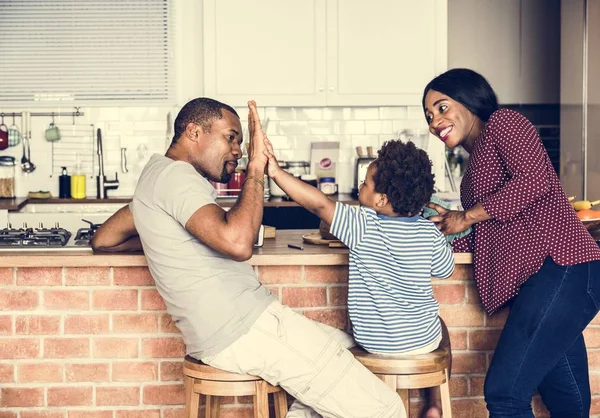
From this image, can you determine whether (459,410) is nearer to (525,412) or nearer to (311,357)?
(525,412)

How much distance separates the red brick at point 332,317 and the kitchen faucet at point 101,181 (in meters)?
2.94

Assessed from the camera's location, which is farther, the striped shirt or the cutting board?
the cutting board

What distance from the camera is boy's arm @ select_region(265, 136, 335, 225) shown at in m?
2.56

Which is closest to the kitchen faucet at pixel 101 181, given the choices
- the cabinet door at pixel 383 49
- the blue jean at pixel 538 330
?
the cabinet door at pixel 383 49

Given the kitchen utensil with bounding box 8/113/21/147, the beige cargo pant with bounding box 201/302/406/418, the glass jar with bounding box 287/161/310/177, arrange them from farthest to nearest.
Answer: the glass jar with bounding box 287/161/310/177, the kitchen utensil with bounding box 8/113/21/147, the beige cargo pant with bounding box 201/302/406/418

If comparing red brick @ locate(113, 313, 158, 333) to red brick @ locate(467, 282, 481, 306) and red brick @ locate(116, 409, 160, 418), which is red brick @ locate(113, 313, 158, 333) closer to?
red brick @ locate(116, 409, 160, 418)

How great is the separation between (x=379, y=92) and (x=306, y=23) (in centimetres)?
67

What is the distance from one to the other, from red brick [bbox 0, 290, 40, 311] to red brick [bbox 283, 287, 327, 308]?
88 cm

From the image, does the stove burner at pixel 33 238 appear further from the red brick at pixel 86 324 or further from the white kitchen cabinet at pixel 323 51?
the white kitchen cabinet at pixel 323 51

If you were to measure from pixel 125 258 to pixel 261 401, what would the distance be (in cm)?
75

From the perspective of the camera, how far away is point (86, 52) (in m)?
5.62

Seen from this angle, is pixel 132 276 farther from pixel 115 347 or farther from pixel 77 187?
pixel 77 187

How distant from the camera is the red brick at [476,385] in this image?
3084mm

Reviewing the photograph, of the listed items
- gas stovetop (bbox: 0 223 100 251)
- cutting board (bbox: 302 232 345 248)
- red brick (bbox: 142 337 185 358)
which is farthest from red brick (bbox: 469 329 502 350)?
gas stovetop (bbox: 0 223 100 251)
